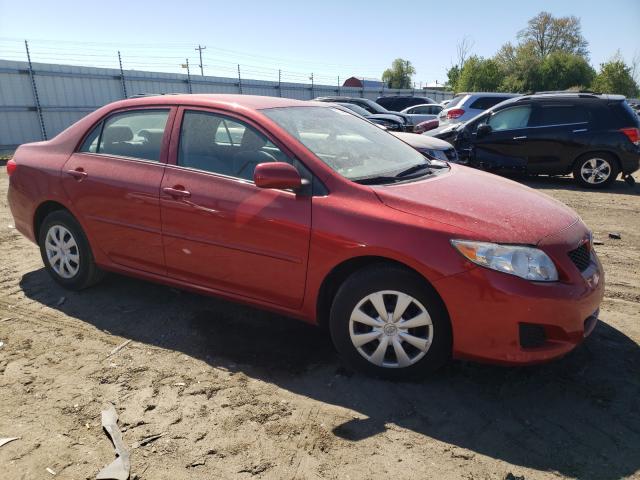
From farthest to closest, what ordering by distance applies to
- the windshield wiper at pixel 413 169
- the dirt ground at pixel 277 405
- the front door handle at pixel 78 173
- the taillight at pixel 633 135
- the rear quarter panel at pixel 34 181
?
1. the taillight at pixel 633 135
2. the rear quarter panel at pixel 34 181
3. the front door handle at pixel 78 173
4. the windshield wiper at pixel 413 169
5. the dirt ground at pixel 277 405

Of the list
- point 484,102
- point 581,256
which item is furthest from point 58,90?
point 581,256

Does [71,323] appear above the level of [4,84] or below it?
below

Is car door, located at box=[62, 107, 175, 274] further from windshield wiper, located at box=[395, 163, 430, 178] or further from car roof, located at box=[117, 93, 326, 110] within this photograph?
windshield wiper, located at box=[395, 163, 430, 178]

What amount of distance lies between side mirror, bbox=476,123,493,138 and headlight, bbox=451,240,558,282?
796cm

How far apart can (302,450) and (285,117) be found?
2203 mm

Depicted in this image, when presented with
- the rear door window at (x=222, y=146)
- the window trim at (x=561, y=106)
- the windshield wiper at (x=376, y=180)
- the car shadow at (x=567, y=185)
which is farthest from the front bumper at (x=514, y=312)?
the window trim at (x=561, y=106)

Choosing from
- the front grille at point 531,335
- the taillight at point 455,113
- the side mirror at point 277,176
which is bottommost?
the front grille at point 531,335

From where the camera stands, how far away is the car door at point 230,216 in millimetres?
3137

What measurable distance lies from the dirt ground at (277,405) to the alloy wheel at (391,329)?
19cm

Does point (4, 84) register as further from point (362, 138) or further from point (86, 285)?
point (362, 138)

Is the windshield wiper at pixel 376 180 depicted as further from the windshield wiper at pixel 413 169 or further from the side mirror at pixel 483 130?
the side mirror at pixel 483 130

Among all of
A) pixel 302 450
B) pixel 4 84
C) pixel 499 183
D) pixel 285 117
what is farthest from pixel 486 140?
pixel 4 84

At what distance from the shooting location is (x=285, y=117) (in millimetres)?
3553

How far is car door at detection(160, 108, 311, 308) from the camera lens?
3.14 meters
